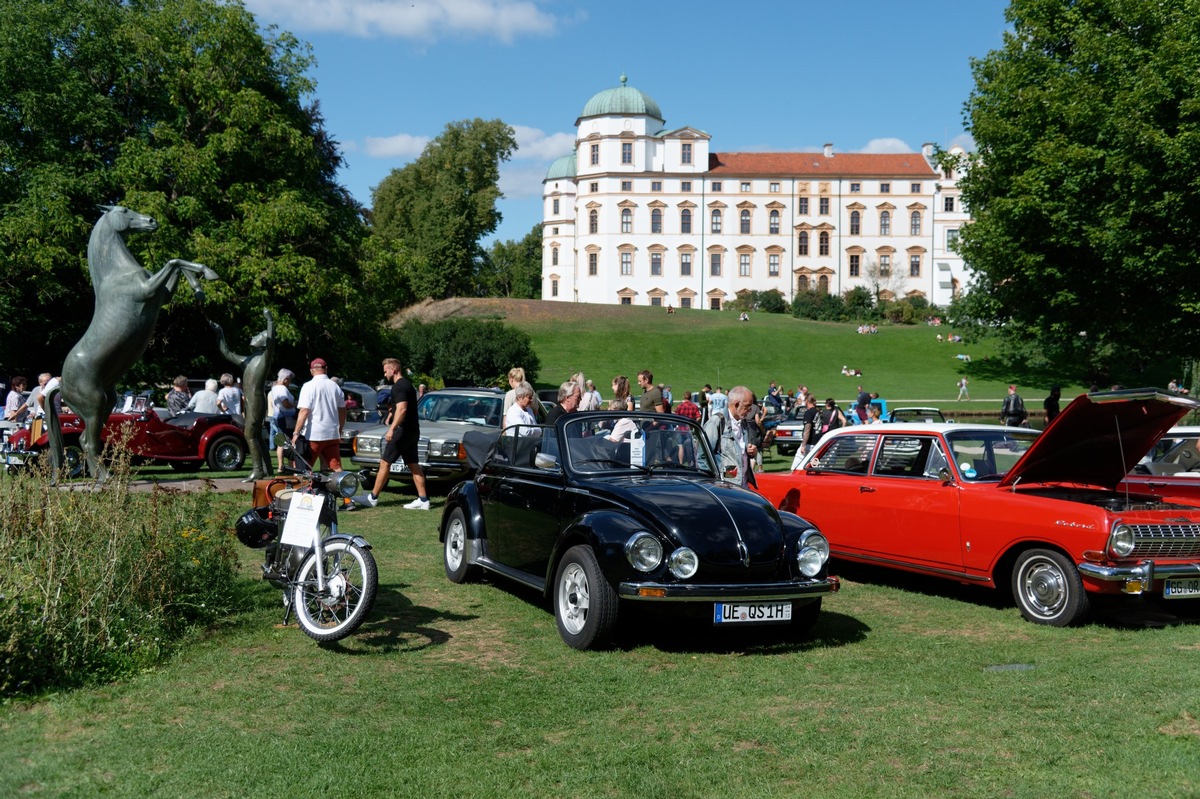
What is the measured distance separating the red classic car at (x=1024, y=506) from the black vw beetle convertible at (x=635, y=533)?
1.94 meters

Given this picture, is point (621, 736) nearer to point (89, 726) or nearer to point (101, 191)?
point (89, 726)

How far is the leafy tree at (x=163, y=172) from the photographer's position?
31.7 meters

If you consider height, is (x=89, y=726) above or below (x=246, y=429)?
below

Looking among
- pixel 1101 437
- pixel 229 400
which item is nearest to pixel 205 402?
pixel 229 400

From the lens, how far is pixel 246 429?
16.5 m

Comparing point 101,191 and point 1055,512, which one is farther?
point 101,191

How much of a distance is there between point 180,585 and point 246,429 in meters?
9.27

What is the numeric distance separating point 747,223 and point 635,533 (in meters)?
113

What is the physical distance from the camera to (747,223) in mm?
A: 116812

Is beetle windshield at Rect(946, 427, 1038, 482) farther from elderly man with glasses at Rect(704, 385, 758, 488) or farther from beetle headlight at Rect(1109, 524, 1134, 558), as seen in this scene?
elderly man with glasses at Rect(704, 385, 758, 488)

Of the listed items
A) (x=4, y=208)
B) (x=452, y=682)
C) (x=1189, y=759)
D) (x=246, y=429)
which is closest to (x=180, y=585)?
(x=452, y=682)

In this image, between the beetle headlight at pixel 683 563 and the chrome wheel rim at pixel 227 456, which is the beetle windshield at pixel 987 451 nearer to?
the beetle headlight at pixel 683 563

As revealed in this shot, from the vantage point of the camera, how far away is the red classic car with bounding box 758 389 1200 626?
8172mm

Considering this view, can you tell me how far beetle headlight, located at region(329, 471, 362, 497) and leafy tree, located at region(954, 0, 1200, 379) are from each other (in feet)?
73.1
